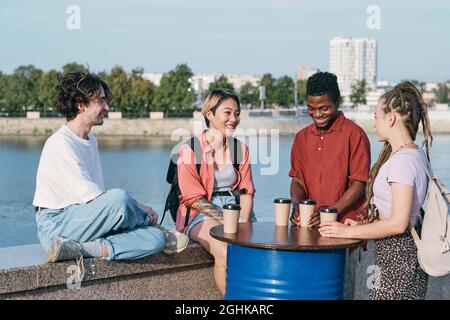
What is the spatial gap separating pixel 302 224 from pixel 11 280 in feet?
5.12

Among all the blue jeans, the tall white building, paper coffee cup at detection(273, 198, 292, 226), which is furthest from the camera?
the tall white building

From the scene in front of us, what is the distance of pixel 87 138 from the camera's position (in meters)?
4.50

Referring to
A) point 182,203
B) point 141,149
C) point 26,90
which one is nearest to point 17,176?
point 141,149

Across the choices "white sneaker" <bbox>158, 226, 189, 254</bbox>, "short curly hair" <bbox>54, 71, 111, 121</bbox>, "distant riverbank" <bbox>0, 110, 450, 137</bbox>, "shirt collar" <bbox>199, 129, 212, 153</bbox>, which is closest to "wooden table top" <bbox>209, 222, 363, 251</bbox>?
"white sneaker" <bbox>158, 226, 189, 254</bbox>

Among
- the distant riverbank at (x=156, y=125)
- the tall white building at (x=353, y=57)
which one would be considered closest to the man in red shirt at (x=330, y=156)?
the distant riverbank at (x=156, y=125)

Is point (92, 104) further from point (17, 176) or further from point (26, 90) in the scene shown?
point (26, 90)

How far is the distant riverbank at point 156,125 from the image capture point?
6381 centimetres

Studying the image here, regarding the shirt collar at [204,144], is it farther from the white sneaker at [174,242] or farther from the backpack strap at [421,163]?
the backpack strap at [421,163]

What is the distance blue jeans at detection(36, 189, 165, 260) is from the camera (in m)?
4.28

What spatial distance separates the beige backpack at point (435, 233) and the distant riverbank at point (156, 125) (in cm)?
5679

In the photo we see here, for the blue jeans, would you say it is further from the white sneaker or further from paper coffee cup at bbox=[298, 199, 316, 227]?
paper coffee cup at bbox=[298, 199, 316, 227]

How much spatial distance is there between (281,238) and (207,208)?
92cm

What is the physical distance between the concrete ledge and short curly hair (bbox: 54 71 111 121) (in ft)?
2.76

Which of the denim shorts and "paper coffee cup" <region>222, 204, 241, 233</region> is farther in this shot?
the denim shorts
